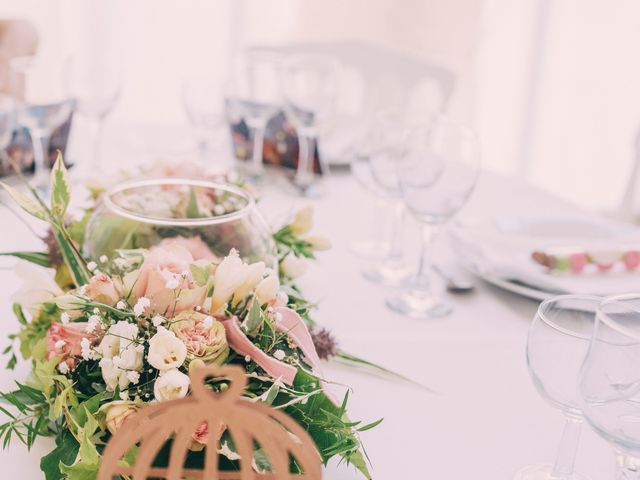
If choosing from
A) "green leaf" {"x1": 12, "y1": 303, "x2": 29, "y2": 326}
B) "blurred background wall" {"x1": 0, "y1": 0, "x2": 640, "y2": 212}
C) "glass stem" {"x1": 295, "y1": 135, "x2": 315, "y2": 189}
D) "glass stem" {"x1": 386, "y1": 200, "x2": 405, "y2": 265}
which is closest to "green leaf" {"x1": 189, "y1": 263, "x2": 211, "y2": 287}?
"green leaf" {"x1": 12, "y1": 303, "x2": 29, "y2": 326}

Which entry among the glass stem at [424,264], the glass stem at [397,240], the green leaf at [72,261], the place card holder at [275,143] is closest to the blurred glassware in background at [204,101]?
the place card holder at [275,143]

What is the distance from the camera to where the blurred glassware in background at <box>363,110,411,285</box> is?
1185 millimetres

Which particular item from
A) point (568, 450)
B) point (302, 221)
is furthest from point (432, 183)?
point (568, 450)

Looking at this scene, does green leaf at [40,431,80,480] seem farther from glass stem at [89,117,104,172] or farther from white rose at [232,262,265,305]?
glass stem at [89,117,104,172]

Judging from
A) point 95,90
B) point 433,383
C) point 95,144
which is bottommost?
point 433,383

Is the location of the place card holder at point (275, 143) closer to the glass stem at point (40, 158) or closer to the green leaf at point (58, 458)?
the glass stem at point (40, 158)

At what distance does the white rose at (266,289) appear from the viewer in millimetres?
Result: 672

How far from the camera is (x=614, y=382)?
0.61 metres

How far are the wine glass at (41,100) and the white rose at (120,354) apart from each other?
29.7 inches

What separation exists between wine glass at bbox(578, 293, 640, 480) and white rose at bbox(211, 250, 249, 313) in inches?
11.7

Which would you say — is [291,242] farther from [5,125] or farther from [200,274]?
[5,125]

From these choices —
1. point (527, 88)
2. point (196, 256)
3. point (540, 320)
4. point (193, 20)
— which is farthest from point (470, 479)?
point (527, 88)

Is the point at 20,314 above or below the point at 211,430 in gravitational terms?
below

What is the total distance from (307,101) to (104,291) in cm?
88
